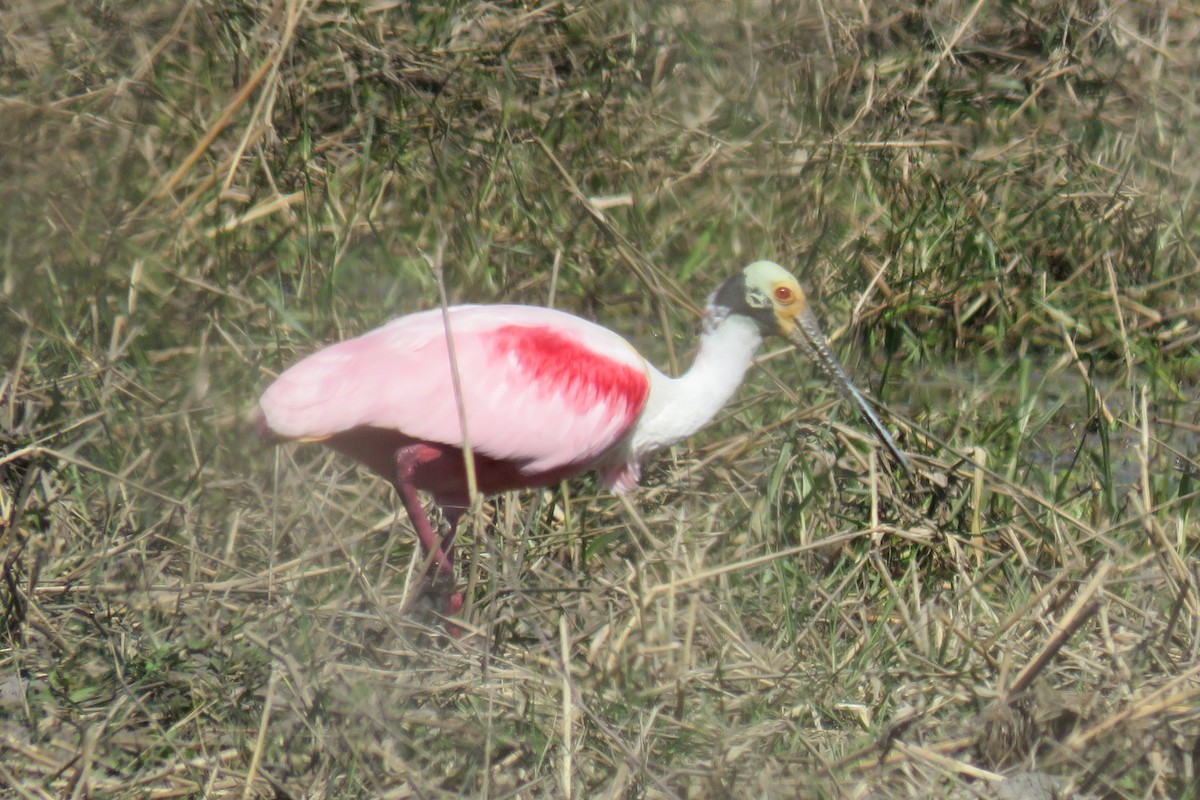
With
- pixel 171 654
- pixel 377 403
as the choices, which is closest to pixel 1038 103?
pixel 377 403

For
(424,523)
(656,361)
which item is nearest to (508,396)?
(424,523)

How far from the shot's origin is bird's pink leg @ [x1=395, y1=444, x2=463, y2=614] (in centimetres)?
352

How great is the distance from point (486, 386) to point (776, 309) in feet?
2.39

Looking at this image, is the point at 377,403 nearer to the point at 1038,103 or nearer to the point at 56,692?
the point at 56,692

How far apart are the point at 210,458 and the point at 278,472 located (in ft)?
0.76

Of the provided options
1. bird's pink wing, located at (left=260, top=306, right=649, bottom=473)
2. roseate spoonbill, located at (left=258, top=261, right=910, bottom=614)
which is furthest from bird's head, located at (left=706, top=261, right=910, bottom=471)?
bird's pink wing, located at (left=260, top=306, right=649, bottom=473)

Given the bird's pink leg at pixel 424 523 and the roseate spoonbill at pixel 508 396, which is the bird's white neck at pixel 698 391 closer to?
the roseate spoonbill at pixel 508 396

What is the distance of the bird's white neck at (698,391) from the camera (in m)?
3.80

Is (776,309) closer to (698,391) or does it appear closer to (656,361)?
(698,391)

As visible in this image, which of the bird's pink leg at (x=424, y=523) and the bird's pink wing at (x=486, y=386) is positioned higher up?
the bird's pink wing at (x=486, y=386)

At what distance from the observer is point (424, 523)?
3.55 metres

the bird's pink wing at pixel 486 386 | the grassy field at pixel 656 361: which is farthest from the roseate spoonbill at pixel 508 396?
the grassy field at pixel 656 361

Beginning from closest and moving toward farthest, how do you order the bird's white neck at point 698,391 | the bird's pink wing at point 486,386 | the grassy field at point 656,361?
the grassy field at point 656,361 < the bird's pink wing at point 486,386 < the bird's white neck at point 698,391

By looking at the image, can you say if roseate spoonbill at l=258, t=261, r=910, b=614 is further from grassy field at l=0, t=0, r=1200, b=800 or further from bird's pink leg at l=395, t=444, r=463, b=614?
grassy field at l=0, t=0, r=1200, b=800
